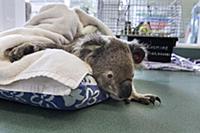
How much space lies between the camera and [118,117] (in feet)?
1.93

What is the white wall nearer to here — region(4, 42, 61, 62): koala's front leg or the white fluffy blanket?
the white fluffy blanket

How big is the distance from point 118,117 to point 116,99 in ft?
0.31

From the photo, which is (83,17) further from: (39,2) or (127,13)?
(127,13)

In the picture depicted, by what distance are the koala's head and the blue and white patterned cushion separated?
3 cm

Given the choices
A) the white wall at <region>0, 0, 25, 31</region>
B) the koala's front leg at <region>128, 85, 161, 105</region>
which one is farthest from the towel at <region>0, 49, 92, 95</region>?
the white wall at <region>0, 0, 25, 31</region>

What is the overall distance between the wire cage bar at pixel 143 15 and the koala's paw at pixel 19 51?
1.21 metres

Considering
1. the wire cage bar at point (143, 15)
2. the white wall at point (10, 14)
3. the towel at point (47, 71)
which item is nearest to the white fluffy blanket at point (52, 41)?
the towel at point (47, 71)

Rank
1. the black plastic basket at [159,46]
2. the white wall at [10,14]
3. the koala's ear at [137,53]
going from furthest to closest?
the black plastic basket at [159,46]
the white wall at [10,14]
the koala's ear at [137,53]

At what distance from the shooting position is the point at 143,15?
1936 millimetres

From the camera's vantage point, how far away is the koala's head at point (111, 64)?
63cm

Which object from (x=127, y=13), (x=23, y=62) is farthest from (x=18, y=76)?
(x=127, y=13)

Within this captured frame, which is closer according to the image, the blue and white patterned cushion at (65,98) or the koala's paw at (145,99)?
the blue and white patterned cushion at (65,98)

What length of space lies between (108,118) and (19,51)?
10.6 inches

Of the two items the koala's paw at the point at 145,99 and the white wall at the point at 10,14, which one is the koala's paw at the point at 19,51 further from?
the white wall at the point at 10,14
